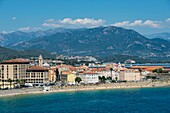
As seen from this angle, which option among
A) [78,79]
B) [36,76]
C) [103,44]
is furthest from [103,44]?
[36,76]

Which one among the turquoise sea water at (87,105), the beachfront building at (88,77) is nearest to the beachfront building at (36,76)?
the beachfront building at (88,77)

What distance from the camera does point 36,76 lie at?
37594 mm

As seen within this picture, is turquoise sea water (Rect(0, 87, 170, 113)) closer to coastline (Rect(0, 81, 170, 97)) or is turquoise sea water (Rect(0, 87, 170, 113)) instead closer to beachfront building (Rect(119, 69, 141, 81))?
coastline (Rect(0, 81, 170, 97))

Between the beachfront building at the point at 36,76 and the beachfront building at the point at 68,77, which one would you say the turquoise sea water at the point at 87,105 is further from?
the beachfront building at the point at 68,77

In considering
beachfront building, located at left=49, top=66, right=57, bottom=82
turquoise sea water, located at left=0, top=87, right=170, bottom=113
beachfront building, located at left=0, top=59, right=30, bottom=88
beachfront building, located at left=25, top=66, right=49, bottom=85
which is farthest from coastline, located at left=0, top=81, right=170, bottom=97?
beachfront building, located at left=49, top=66, right=57, bottom=82

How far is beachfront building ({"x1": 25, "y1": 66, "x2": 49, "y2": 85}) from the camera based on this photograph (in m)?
37.4

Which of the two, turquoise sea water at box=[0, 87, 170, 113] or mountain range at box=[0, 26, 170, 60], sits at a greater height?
mountain range at box=[0, 26, 170, 60]

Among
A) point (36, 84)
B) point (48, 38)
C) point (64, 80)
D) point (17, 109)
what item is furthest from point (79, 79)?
point (48, 38)

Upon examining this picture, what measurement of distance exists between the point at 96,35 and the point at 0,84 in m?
123

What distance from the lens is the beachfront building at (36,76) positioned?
37438mm

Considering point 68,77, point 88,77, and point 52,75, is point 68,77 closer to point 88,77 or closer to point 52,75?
point 52,75

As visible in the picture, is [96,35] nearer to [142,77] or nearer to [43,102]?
[142,77]

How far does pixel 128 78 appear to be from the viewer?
146 feet

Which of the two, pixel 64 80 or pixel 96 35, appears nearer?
pixel 64 80
